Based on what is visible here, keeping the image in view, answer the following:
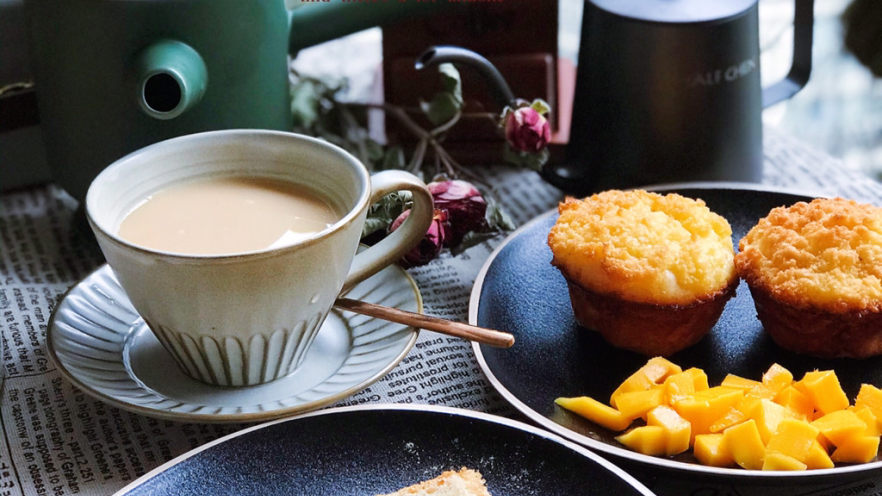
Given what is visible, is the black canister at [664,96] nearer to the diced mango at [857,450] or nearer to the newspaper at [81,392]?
the newspaper at [81,392]

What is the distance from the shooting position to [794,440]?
72 cm

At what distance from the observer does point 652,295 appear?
0.88 meters

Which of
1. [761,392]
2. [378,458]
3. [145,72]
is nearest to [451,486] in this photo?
[378,458]

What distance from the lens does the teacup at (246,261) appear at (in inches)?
29.1

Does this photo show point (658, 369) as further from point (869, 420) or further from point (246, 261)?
point (246, 261)

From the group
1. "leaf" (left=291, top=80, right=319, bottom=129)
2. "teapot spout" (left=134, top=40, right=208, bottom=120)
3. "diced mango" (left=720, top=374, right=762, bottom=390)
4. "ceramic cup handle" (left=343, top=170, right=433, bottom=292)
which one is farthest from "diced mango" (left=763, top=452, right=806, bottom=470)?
"leaf" (left=291, top=80, right=319, bottom=129)

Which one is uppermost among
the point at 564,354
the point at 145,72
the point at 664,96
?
the point at 145,72

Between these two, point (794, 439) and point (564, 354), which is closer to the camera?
point (794, 439)

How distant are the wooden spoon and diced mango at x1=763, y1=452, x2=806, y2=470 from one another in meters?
0.23

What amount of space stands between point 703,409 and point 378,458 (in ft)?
0.84

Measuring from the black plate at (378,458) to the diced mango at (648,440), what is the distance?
60mm

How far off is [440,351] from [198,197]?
270 millimetres

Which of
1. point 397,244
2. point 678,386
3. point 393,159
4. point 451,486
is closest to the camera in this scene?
point 451,486

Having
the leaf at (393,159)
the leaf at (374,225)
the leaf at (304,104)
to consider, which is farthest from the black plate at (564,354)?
the leaf at (304,104)
